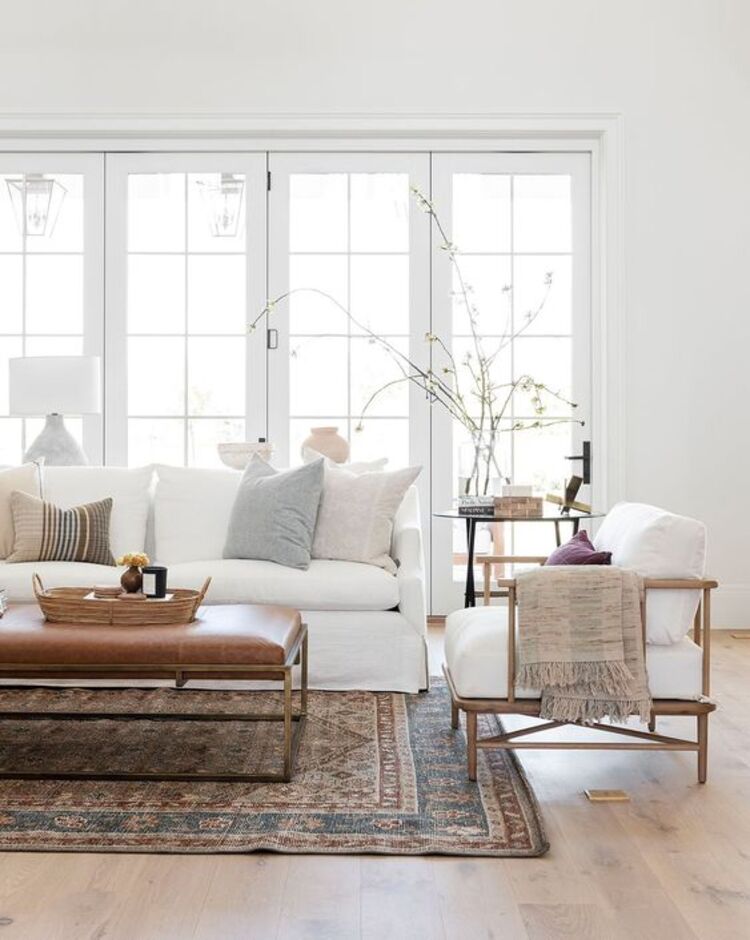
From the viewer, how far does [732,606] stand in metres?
5.60

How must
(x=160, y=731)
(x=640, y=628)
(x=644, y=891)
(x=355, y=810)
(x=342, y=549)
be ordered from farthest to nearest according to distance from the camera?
(x=342, y=549) → (x=160, y=731) → (x=640, y=628) → (x=355, y=810) → (x=644, y=891)

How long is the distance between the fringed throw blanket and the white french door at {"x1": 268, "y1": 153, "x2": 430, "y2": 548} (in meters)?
2.85

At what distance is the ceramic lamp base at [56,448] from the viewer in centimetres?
518

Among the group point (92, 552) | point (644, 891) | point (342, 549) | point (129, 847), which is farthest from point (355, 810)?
point (92, 552)

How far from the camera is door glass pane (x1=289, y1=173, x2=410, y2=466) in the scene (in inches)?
225

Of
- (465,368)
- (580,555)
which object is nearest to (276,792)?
(580,555)

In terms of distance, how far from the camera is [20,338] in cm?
575

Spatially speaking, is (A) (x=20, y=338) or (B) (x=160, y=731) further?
(A) (x=20, y=338)

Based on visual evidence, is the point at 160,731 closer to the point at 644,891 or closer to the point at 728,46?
the point at 644,891

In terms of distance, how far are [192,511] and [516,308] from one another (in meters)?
2.25

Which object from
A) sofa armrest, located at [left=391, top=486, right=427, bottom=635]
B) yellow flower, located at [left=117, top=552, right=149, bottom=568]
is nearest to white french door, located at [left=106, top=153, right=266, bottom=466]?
sofa armrest, located at [left=391, top=486, right=427, bottom=635]

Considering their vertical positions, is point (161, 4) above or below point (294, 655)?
above

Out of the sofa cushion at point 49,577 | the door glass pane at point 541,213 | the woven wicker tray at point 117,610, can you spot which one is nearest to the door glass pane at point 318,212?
the door glass pane at point 541,213

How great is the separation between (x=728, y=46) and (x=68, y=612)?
15.1 feet
